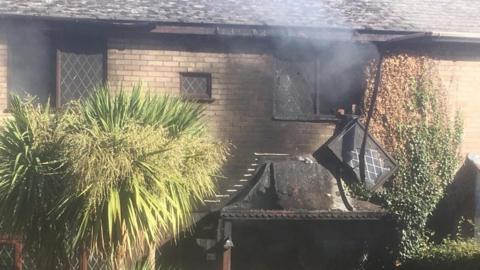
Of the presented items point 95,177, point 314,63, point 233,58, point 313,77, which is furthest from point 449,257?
point 95,177

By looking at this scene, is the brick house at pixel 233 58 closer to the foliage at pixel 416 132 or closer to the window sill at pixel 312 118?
the window sill at pixel 312 118

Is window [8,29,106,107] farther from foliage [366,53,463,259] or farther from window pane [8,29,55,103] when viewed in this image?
foliage [366,53,463,259]

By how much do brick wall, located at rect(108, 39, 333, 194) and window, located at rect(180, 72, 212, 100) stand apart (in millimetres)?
81

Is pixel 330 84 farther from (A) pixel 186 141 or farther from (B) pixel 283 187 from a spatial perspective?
(A) pixel 186 141

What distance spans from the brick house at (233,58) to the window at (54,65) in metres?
0.02

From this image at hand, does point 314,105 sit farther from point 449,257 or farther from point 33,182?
point 33,182

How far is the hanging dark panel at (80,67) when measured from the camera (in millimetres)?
9828

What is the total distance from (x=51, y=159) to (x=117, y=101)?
93cm

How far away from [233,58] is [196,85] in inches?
29.2

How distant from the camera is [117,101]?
22.3ft

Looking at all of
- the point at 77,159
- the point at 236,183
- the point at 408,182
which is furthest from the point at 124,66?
the point at 408,182

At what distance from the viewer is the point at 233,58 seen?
1009 centimetres

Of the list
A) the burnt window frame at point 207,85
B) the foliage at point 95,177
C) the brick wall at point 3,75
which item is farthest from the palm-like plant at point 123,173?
the brick wall at point 3,75

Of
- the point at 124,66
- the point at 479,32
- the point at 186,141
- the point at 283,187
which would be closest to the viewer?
the point at 186,141
